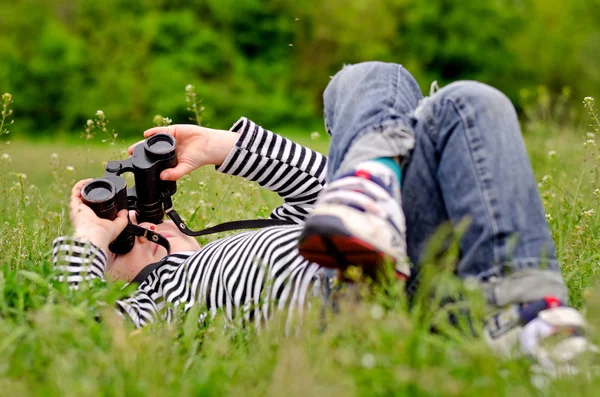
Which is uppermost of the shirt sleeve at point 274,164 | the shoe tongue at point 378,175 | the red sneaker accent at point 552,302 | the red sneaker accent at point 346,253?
the shirt sleeve at point 274,164

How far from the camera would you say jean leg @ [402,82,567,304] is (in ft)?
5.24

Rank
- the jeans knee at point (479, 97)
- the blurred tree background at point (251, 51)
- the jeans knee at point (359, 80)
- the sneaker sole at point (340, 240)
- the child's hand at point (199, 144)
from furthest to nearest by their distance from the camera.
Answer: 1. the blurred tree background at point (251, 51)
2. the child's hand at point (199, 144)
3. the jeans knee at point (359, 80)
4. the jeans knee at point (479, 97)
5. the sneaker sole at point (340, 240)

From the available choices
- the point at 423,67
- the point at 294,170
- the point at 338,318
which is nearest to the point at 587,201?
the point at 294,170

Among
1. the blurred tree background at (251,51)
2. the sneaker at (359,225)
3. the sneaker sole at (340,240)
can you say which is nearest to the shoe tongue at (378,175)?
the sneaker at (359,225)

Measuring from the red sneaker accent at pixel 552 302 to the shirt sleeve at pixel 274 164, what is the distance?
3.40 feet

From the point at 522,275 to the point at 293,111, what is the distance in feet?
66.5

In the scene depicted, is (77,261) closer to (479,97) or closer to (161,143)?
(161,143)

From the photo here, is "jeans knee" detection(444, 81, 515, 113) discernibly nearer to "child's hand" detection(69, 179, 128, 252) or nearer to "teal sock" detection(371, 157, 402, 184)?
"teal sock" detection(371, 157, 402, 184)

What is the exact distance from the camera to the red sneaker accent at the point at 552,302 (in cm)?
155

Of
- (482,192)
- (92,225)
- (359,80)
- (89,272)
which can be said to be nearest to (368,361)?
(482,192)

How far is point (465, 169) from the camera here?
169 centimetres

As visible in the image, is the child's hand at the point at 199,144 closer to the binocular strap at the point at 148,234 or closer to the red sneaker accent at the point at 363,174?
the binocular strap at the point at 148,234

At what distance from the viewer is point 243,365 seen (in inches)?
63.6

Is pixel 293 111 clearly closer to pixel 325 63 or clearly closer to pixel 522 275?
pixel 325 63
